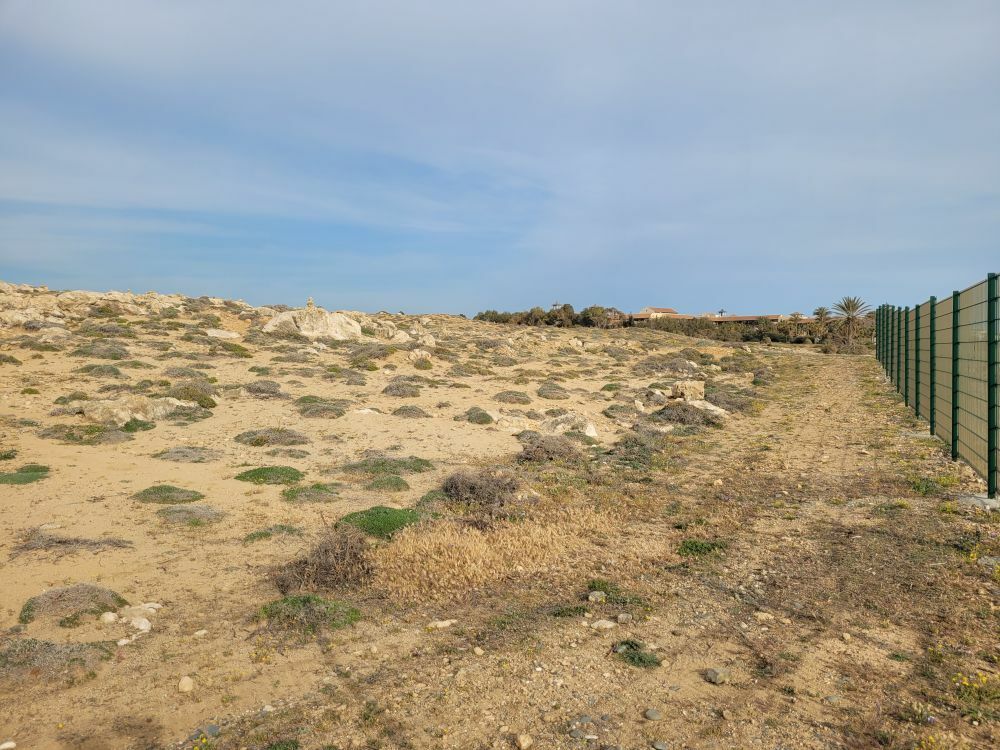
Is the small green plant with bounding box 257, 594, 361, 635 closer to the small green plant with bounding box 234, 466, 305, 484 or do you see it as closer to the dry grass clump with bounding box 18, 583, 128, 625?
the dry grass clump with bounding box 18, 583, 128, 625

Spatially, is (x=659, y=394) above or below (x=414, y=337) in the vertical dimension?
below

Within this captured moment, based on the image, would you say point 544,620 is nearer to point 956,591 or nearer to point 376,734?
point 376,734

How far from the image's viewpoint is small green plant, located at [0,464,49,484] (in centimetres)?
1270

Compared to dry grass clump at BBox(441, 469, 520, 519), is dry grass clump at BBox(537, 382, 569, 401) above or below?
above

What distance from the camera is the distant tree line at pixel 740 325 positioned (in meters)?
60.0

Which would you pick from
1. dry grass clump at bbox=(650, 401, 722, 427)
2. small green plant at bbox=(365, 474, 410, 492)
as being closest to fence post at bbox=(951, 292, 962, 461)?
dry grass clump at bbox=(650, 401, 722, 427)

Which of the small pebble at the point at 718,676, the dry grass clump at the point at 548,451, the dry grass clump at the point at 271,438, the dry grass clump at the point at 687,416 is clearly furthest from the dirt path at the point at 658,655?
the dry grass clump at the point at 687,416

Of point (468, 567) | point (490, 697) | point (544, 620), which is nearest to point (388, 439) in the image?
point (468, 567)

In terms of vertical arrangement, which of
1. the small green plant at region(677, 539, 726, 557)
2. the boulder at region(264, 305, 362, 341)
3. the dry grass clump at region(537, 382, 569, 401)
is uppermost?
the boulder at region(264, 305, 362, 341)

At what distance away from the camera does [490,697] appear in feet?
17.3

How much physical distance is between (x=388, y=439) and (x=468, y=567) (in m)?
10.3

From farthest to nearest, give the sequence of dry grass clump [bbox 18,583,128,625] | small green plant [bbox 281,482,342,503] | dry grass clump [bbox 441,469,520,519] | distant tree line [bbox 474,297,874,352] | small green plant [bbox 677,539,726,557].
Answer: distant tree line [bbox 474,297,874,352] < small green plant [bbox 281,482,342,503] < dry grass clump [bbox 441,469,520,519] < small green plant [bbox 677,539,726,557] < dry grass clump [bbox 18,583,128,625]

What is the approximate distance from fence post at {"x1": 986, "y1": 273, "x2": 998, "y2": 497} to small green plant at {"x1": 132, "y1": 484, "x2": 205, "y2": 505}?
45.9ft

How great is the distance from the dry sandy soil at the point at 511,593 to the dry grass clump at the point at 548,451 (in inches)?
4.1
